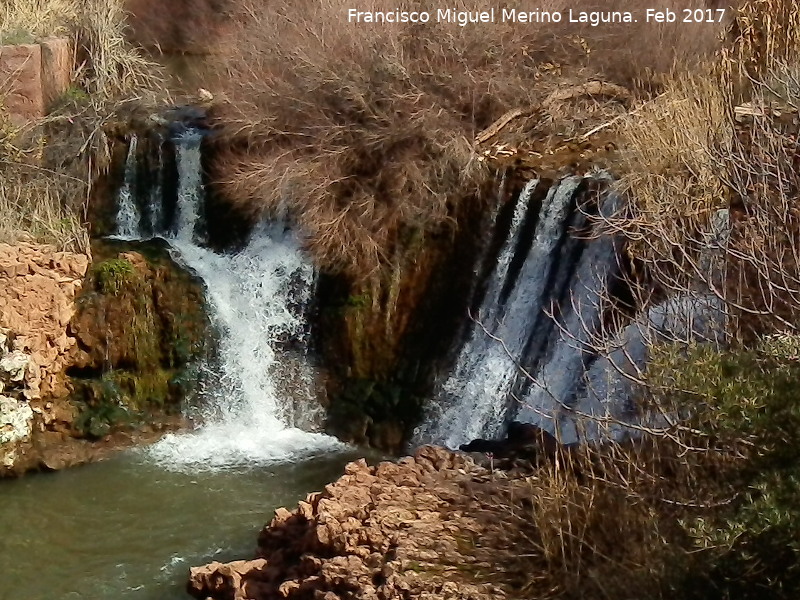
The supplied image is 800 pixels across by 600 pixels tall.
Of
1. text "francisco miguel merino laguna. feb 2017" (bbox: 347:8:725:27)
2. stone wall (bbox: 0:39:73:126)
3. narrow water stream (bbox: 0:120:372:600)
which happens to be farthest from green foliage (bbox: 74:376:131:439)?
text "francisco miguel merino laguna. feb 2017" (bbox: 347:8:725:27)

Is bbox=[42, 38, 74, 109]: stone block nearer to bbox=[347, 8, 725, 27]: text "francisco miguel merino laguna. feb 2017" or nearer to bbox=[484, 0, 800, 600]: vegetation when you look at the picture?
bbox=[347, 8, 725, 27]: text "francisco miguel merino laguna. feb 2017"

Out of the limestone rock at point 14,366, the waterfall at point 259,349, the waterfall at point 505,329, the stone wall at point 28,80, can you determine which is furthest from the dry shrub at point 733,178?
the stone wall at point 28,80

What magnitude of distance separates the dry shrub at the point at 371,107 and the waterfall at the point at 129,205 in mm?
1109

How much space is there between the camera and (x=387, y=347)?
9.95 meters

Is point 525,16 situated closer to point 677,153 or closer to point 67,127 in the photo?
point 677,153

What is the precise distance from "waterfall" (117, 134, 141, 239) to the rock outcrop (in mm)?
1373

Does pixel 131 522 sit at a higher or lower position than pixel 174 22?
lower

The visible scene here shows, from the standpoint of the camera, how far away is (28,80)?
37.4 ft

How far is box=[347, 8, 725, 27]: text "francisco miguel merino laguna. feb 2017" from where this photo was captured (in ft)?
34.0

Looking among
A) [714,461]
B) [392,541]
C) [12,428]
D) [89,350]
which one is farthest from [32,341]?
[714,461]

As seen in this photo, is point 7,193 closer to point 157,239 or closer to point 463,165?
point 157,239

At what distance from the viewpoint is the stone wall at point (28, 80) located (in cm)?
1126

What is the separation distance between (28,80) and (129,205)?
6.63ft

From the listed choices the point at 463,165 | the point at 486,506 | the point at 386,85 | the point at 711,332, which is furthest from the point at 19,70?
the point at 711,332
